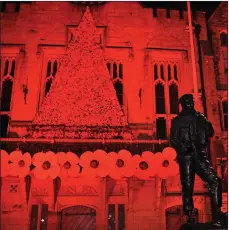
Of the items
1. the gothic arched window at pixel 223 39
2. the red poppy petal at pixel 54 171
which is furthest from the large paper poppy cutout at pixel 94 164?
the gothic arched window at pixel 223 39

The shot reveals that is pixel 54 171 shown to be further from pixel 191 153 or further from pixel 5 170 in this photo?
pixel 191 153

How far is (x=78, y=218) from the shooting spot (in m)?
9.77

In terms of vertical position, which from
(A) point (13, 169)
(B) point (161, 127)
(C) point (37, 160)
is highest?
(B) point (161, 127)

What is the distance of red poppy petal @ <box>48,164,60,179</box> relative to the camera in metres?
8.30

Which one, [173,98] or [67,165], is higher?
[173,98]

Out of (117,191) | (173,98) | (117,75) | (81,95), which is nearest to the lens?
(117,191)

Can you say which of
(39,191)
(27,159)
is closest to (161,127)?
(39,191)

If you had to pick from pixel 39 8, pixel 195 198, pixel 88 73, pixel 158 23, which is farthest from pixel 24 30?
pixel 195 198

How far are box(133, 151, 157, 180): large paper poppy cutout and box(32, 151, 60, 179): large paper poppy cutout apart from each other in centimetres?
228

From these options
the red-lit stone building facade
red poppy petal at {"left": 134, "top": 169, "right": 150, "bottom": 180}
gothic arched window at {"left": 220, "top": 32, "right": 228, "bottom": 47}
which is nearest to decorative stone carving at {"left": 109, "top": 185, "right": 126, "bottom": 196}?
the red-lit stone building facade

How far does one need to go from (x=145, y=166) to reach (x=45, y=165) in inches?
113

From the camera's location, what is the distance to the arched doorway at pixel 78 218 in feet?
31.4

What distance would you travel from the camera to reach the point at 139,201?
9516 mm

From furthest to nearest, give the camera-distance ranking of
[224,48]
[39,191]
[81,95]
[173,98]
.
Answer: [224,48] < [173,98] < [81,95] < [39,191]
